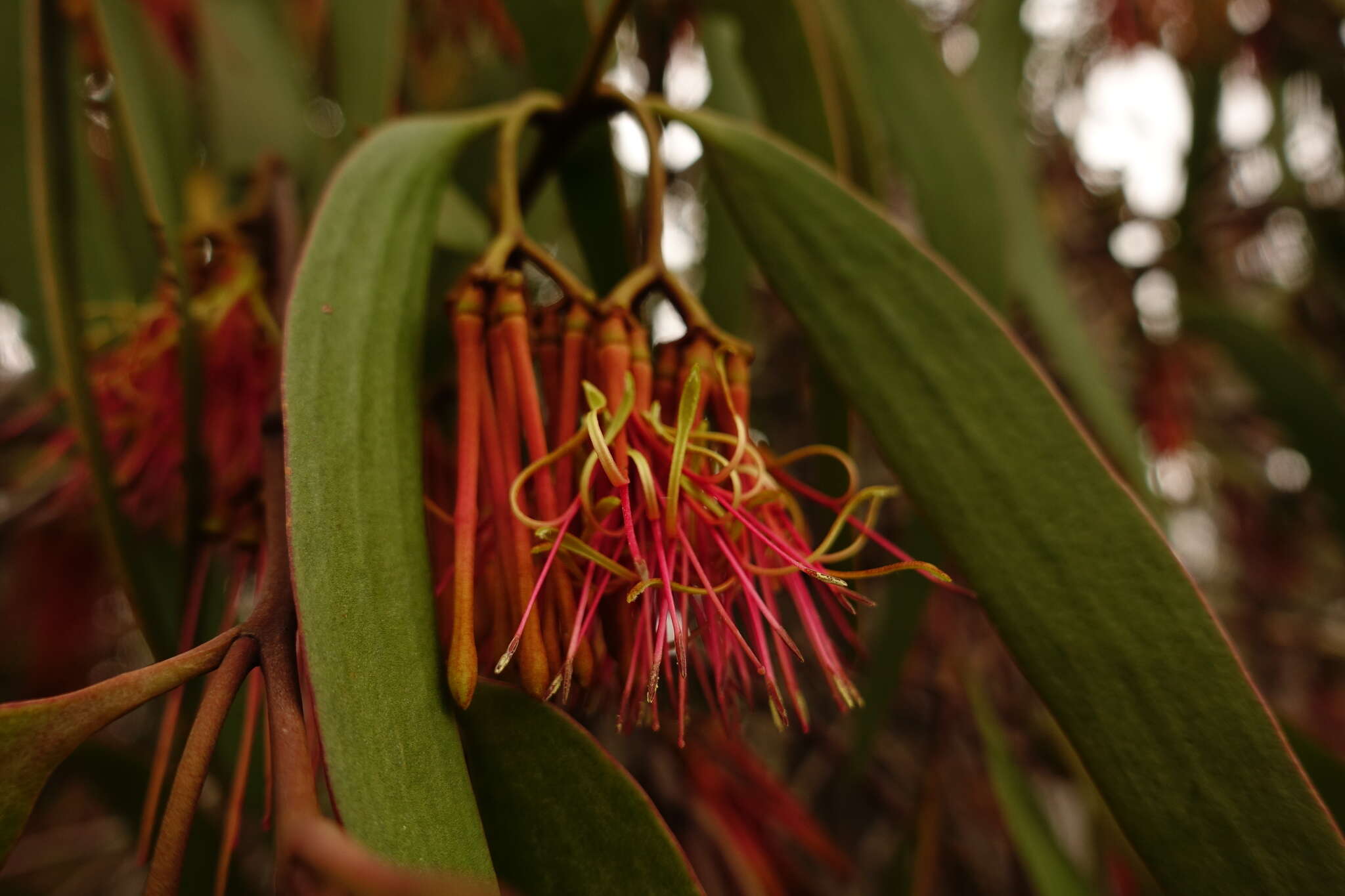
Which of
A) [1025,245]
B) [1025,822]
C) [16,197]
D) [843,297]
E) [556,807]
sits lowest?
[1025,822]

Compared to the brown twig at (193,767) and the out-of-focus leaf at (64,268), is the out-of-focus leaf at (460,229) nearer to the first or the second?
the out-of-focus leaf at (64,268)

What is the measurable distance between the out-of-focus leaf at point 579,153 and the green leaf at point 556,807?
29 cm

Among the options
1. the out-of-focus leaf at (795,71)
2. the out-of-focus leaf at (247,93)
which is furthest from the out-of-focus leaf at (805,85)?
the out-of-focus leaf at (247,93)

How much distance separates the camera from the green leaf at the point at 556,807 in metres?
0.24

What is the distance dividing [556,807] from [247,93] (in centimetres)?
61

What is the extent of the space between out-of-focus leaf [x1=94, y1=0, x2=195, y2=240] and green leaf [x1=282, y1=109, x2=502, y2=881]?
151mm

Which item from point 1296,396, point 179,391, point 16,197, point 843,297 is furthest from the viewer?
point 1296,396

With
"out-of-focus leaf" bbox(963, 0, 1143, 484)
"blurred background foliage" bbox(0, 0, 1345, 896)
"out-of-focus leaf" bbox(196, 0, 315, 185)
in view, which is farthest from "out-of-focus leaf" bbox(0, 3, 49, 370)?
"out-of-focus leaf" bbox(963, 0, 1143, 484)

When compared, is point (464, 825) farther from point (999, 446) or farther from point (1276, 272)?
point (1276, 272)

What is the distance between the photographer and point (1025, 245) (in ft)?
2.28

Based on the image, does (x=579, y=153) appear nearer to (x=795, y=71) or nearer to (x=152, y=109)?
(x=795, y=71)

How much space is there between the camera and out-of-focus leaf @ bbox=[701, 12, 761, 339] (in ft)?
2.12

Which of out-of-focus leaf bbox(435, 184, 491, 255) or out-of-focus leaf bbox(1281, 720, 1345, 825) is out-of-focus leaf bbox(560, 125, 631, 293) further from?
out-of-focus leaf bbox(1281, 720, 1345, 825)

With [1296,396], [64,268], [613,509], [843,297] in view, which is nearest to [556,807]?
[613,509]
